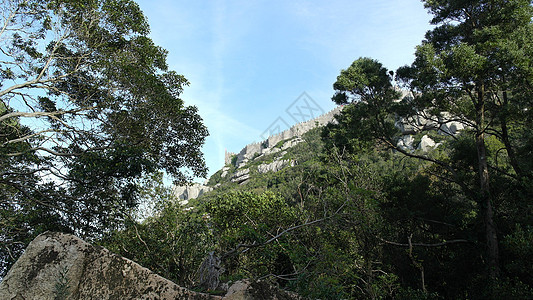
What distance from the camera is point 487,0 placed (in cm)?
998

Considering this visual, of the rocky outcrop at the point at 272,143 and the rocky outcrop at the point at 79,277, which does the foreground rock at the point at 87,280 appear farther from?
the rocky outcrop at the point at 272,143

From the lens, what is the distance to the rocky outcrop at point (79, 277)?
8.16 ft

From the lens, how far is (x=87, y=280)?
255 centimetres

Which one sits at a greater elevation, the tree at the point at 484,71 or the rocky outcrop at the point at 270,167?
the rocky outcrop at the point at 270,167

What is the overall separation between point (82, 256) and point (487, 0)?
41.9 ft

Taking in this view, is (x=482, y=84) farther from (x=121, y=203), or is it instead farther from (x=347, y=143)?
(x=121, y=203)

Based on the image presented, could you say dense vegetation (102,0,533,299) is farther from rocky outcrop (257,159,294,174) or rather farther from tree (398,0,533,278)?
rocky outcrop (257,159,294,174)

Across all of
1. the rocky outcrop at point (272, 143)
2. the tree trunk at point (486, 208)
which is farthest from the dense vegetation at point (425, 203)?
the rocky outcrop at point (272, 143)

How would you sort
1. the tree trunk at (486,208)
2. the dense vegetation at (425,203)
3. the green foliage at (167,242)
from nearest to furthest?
1. the green foliage at (167,242)
2. the dense vegetation at (425,203)
3. the tree trunk at (486,208)

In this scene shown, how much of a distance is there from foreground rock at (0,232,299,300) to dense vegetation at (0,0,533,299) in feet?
6.10

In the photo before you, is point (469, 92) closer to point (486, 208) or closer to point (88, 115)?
point (486, 208)

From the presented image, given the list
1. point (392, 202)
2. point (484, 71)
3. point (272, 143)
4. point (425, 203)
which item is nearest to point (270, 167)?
point (272, 143)

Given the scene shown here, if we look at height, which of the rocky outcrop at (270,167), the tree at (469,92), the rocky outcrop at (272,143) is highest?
the rocky outcrop at (272,143)

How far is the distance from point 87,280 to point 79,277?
0.08 m
